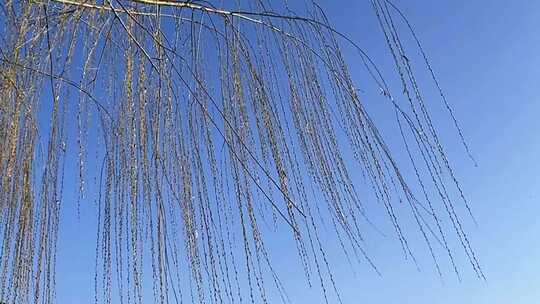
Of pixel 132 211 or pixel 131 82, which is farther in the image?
pixel 131 82

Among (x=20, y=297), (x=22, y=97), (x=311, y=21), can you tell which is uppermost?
(x=311, y=21)

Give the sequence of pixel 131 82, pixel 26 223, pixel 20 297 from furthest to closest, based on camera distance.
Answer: pixel 131 82
pixel 26 223
pixel 20 297

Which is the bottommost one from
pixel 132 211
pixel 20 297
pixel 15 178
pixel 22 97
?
pixel 20 297

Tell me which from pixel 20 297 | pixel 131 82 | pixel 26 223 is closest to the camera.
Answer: pixel 20 297

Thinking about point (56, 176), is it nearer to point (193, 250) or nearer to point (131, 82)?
point (131, 82)

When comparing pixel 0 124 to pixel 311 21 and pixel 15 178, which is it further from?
pixel 311 21

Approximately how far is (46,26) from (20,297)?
0.48m

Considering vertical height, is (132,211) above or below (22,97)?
below

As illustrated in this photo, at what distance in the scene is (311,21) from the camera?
1.54 m

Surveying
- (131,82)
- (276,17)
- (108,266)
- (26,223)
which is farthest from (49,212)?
(276,17)

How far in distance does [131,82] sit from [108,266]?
36 cm

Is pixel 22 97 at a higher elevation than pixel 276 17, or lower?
lower

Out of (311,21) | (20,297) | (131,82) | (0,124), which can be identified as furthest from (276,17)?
(20,297)

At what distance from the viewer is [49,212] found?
140 cm
